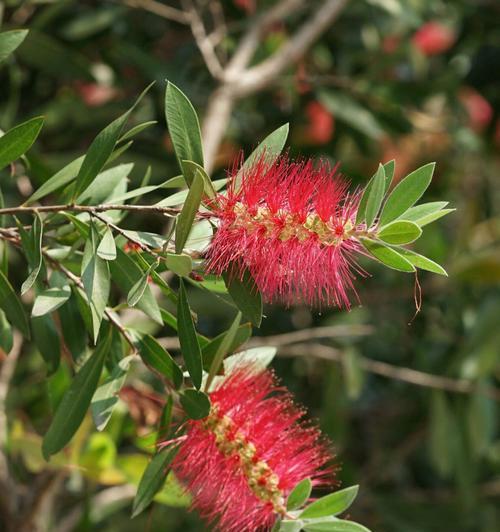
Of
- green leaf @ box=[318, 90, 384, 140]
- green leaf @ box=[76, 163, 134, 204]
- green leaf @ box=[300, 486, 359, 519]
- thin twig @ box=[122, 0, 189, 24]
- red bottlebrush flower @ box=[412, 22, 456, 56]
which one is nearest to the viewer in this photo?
green leaf @ box=[300, 486, 359, 519]

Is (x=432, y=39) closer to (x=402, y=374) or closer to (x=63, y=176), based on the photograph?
(x=402, y=374)

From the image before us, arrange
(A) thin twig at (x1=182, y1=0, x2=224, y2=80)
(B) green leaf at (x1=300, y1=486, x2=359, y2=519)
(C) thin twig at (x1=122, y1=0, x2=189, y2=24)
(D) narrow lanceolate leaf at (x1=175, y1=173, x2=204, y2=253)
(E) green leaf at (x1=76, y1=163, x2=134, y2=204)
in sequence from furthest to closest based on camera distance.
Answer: (C) thin twig at (x1=122, y1=0, x2=189, y2=24)
(A) thin twig at (x1=182, y1=0, x2=224, y2=80)
(E) green leaf at (x1=76, y1=163, x2=134, y2=204)
(B) green leaf at (x1=300, y1=486, x2=359, y2=519)
(D) narrow lanceolate leaf at (x1=175, y1=173, x2=204, y2=253)

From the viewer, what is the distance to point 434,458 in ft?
7.16

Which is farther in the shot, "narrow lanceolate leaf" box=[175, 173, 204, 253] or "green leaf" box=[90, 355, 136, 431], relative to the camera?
"green leaf" box=[90, 355, 136, 431]

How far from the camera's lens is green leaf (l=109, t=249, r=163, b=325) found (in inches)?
41.9

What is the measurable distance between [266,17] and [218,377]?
1211mm

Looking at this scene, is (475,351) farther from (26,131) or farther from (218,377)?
(26,131)

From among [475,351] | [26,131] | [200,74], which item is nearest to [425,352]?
[475,351]

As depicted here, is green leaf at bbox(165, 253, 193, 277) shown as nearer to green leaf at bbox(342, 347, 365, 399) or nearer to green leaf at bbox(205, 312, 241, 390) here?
green leaf at bbox(205, 312, 241, 390)

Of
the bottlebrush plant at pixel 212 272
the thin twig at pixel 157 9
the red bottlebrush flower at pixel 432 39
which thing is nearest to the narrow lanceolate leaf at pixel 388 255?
the bottlebrush plant at pixel 212 272

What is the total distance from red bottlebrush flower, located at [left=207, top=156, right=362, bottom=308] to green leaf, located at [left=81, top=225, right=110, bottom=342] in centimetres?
11

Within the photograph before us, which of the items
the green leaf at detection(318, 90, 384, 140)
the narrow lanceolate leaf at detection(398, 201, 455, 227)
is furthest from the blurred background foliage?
the narrow lanceolate leaf at detection(398, 201, 455, 227)

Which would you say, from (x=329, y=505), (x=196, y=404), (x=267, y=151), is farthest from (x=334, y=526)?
(x=267, y=151)

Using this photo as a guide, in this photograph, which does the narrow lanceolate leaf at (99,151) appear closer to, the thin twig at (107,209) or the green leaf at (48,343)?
the thin twig at (107,209)
